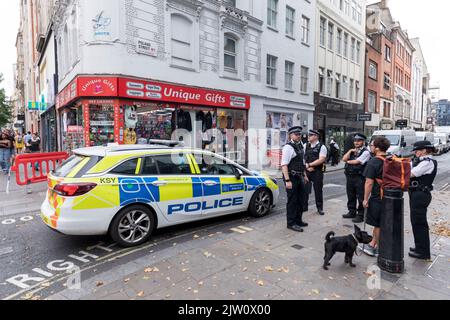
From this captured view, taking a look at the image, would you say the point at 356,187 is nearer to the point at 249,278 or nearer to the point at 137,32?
the point at 249,278

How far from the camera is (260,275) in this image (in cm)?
396

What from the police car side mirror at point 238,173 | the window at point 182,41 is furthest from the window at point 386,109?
the police car side mirror at point 238,173

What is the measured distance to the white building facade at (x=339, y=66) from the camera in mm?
23359

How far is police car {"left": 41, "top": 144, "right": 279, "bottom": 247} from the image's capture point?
179 inches

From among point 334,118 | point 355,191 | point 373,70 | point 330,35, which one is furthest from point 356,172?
point 373,70

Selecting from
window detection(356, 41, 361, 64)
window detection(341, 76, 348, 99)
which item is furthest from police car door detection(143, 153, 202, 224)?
window detection(356, 41, 361, 64)

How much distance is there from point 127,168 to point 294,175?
305 cm

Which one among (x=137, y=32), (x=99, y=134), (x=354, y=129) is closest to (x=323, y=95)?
(x=354, y=129)

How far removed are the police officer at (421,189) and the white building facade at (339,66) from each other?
19.0 metres

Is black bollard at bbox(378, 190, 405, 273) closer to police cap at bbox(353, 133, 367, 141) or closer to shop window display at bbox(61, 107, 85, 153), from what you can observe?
police cap at bbox(353, 133, 367, 141)

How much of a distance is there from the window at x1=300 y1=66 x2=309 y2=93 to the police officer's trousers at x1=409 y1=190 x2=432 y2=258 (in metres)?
18.0

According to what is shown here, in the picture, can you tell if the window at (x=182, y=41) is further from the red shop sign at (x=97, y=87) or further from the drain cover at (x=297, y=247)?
the drain cover at (x=297, y=247)

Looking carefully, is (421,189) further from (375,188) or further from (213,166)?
(213,166)
